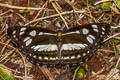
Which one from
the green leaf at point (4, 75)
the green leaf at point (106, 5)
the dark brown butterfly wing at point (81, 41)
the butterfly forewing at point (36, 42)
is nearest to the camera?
the dark brown butterfly wing at point (81, 41)

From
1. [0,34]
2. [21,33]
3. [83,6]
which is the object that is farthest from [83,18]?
[0,34]

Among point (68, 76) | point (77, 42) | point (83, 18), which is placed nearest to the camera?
point (77, 42)

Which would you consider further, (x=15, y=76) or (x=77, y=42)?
(x=15, y=76)

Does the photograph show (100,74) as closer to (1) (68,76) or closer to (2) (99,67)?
(2) (99,67)

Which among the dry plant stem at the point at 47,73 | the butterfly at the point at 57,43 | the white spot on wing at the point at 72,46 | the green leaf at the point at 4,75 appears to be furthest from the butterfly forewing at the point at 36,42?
the green leaf at the point at 4,75

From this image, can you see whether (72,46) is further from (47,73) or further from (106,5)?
(106,5)

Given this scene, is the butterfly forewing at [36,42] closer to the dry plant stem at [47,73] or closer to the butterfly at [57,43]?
the butterfly at [57,43]

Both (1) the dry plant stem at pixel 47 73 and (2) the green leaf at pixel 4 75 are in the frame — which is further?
(1) the dry plant stem at pixel 47 73

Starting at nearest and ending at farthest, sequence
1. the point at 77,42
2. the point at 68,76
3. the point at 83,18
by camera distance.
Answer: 1. the point at 77,42
2. the point at 68,76
3. the point at 83,18

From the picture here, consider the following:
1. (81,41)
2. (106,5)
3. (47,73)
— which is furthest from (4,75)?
(106,5)

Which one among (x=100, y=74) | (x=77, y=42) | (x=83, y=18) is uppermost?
(x=83, y=18)
